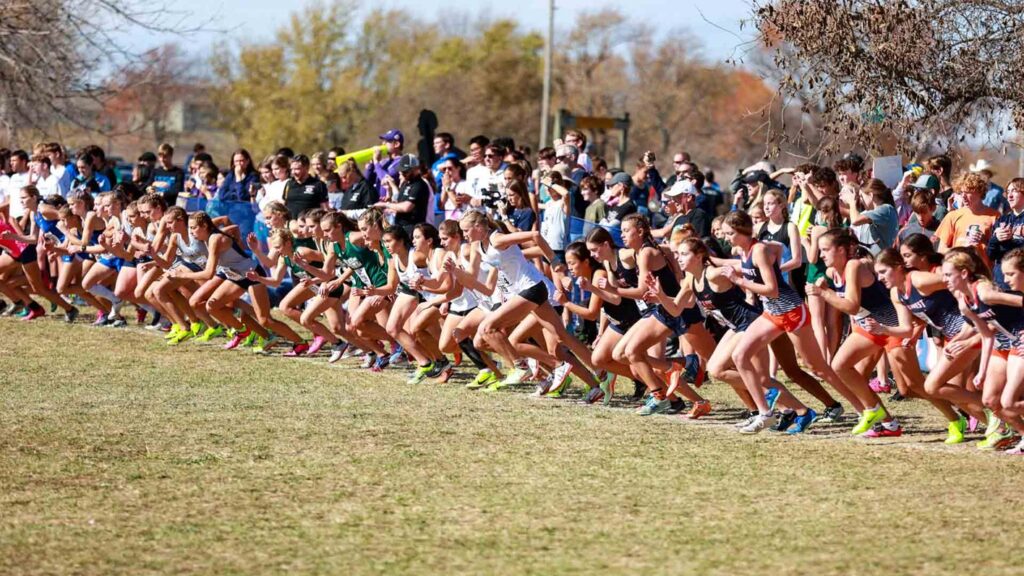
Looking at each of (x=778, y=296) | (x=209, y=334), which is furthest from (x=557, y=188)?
(x=778, y=296)

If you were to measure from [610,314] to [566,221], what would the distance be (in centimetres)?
332

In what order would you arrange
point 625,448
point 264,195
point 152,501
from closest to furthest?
point 152,501
point 625,448
point 264,195

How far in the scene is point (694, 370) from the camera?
12203mm

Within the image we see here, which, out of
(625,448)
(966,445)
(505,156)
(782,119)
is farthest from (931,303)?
(505,156)

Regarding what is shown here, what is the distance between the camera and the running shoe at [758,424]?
1014 cm

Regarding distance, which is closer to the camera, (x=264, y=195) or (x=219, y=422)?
(x=219, y=422)

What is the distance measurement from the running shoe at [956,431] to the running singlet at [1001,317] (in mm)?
1061

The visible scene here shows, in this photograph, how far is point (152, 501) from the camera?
7.63 metres

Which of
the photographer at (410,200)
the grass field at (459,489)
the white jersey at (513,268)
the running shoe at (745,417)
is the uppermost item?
the photographer at (410,200)

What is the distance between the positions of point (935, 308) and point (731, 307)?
156 cm

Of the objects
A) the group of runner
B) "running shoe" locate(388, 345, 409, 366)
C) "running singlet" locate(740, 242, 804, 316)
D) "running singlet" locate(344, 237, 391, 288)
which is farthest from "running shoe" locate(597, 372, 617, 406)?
"running singlet" locate(344, 237, 391, 288)

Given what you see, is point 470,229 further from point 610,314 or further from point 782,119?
point 782,119

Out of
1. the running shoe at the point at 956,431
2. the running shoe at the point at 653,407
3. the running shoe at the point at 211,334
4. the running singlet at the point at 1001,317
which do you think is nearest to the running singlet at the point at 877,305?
the running shoe at the point at 956,431

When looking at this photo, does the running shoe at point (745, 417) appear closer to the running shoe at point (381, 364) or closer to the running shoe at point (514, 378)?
the running shoe at point (514, 378)
